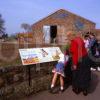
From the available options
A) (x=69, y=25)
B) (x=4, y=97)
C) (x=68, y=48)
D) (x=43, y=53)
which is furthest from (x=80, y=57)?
(x=69, y=25)

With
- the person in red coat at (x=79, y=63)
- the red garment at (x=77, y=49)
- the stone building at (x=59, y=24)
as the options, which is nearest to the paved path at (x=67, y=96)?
the person in red coat at (x=79, y=63)

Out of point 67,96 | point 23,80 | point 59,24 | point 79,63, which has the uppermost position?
point 59,24

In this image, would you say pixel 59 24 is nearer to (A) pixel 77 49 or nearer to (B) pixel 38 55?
(B) pixel 38 55

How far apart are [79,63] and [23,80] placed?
1.73 metres

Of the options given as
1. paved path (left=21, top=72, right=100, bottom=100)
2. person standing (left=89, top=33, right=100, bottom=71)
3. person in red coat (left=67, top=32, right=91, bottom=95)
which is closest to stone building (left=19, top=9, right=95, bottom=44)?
person standing (left=89, top=33, right=100, bottom=71)

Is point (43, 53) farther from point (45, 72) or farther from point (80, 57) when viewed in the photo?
point (80, 57)

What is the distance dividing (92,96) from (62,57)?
4.95ft

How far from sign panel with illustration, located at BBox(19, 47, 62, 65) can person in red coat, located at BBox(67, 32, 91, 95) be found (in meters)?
1.16

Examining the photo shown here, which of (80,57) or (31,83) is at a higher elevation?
(80,57)

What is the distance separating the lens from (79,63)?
941 cm

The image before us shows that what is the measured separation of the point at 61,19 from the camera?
154 feet

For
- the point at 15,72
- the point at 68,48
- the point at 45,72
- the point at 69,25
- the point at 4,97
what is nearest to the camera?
the point at 4,97

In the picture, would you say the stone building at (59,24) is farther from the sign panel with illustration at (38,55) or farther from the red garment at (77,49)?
the red garment at (77,49)

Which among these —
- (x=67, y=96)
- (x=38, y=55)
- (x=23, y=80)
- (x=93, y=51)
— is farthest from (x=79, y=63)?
(x=93, y=51)
